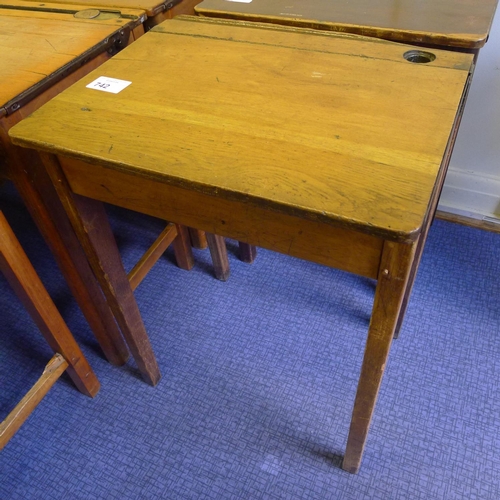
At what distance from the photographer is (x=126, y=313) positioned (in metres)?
1.08

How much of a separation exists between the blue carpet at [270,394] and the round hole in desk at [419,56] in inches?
30.1

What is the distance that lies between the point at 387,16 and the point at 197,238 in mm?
882

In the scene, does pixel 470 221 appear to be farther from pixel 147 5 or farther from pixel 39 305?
pixel 39 305

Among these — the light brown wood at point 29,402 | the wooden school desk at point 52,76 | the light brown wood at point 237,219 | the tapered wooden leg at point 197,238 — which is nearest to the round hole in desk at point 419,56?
the light brown wood at point 237,219

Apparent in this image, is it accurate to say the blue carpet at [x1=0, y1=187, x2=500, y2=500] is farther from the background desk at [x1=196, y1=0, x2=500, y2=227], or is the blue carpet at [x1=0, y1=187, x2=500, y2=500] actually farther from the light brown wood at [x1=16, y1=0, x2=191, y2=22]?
the light brown wood at [x1=16, y1=0, x2=191, y2=22]

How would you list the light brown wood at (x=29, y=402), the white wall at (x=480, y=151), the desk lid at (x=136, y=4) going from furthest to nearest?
the white wall at (x=480, y=151) < the desk lid at (x=136, y=4) < the light brown wood at (x=29, y=402)

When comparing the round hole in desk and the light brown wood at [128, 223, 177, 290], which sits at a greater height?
the round hole in desk

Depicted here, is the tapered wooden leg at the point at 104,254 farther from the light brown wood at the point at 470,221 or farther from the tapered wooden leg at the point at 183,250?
the light brown wood at the point at 470,221

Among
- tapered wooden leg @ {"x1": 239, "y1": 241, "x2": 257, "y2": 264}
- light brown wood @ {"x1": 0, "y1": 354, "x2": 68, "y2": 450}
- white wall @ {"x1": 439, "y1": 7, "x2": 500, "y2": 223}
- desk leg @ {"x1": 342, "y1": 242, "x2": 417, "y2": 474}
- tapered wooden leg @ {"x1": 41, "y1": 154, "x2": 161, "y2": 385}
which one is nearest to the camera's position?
desk leg @ {"x1": 342, "y1": 242, "x2": 417, "y2": 474}

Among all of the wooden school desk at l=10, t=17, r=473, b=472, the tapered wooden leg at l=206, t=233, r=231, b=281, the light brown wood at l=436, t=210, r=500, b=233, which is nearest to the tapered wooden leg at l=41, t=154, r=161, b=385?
the wooden school desk at l=10, t=17, r=473, b=472

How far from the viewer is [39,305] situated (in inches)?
41.3

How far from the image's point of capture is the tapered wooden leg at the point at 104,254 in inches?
32.4

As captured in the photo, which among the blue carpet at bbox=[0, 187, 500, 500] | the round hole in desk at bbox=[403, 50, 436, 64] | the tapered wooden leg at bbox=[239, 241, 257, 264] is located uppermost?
the round hole in desk at bbox=[403, 50, 436, 64]

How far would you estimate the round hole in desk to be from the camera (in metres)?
0.89
